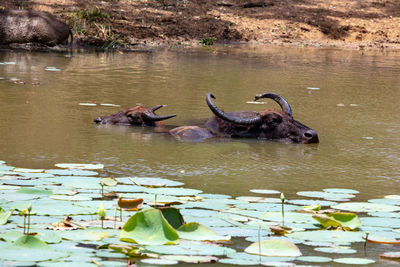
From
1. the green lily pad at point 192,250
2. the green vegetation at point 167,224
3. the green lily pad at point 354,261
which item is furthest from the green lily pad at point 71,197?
the green lily pad at point 354,261

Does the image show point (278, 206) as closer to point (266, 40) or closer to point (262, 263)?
point (262, 263)

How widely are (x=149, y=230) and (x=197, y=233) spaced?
26cm

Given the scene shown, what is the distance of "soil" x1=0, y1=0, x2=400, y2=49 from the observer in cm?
1903

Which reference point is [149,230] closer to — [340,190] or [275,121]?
[340,190]

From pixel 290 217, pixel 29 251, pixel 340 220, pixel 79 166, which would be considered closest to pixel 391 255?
pixel 340 220

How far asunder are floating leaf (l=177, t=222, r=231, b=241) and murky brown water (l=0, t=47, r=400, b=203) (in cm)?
144

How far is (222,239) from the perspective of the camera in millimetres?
3818

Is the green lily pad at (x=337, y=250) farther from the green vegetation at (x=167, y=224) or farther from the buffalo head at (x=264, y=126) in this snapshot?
the buffalo head at (x=264, y=126)

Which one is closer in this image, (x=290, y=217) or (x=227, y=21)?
(x=290, y=217)

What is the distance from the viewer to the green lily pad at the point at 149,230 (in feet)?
12.1

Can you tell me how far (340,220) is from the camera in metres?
4.18

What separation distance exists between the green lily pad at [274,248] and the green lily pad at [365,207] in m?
1.13

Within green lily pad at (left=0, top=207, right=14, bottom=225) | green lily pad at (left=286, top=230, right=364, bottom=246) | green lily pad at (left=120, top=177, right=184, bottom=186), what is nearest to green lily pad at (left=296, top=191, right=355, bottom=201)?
green lily pad at (left=120, top=177, right=184, bottom=186)

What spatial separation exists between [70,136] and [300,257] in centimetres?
413
